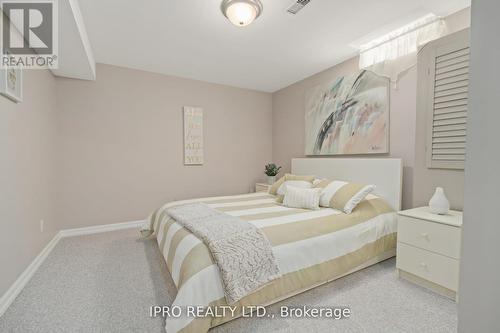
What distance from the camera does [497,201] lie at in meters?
0.53

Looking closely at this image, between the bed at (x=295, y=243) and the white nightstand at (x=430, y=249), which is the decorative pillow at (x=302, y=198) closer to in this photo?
the bed at (x=295, y=243)

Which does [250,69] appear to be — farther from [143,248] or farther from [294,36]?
[143,248]

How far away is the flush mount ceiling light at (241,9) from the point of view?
1918 mm

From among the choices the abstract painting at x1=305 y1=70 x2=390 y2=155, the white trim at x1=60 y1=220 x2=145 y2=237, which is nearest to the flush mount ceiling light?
the abstract painting at x1=305 y1=70 x2=390 y2=155

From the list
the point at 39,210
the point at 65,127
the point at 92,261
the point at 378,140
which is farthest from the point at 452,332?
the point at 65,127

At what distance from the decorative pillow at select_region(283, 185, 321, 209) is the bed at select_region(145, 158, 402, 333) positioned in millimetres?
107

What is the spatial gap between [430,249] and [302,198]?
117cm

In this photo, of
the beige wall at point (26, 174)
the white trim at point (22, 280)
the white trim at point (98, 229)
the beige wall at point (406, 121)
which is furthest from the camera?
the white trim at point (98, 229)

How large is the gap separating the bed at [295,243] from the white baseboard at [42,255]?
3.31 feet

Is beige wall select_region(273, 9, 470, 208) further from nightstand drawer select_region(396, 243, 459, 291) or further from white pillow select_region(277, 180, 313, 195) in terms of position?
white pillow select_region(277, 180, 313, 195)

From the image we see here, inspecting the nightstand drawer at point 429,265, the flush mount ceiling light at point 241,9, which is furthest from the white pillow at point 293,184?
the flush mount ceiling light at point 241,9

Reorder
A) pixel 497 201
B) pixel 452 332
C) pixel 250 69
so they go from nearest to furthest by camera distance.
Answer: pixel 497 201, pixel 452 332, pixel 250 69

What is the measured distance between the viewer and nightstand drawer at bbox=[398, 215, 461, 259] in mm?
1714

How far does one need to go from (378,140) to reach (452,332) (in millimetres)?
1991
